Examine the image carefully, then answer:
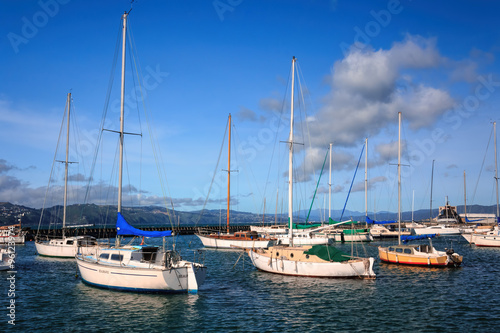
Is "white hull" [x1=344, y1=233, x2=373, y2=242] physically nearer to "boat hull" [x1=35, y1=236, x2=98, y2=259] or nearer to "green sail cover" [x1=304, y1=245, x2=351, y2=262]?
"green sail cover" [x1=304, y1=245, x2=351, y2=262]

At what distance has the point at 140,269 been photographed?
87.6 feet

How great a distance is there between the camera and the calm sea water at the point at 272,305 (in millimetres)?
20891

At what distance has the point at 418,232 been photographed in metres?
102

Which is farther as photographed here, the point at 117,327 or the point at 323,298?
the point at 323,298

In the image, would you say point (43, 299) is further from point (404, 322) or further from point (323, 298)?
point (404, 322)

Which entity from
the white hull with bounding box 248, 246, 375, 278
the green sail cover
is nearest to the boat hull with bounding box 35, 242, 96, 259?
the white hull with bounding box 248, 246, 375, 278

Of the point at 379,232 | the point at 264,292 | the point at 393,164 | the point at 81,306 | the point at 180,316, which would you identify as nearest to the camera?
the point at 180,316

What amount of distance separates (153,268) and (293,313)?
33.5 ft

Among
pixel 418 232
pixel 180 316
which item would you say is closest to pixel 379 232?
pixel 418 232

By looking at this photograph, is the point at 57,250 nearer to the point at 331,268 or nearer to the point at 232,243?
the point at 232,243

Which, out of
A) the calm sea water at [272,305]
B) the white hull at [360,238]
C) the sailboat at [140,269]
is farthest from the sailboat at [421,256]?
the white hull at [360,238]

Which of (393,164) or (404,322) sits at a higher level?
(393,164)

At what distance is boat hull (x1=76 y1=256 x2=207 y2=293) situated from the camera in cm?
2642

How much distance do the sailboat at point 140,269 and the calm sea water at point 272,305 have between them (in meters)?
0.69
